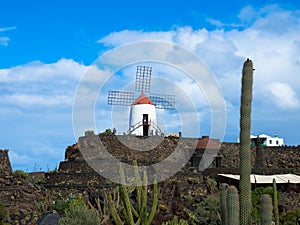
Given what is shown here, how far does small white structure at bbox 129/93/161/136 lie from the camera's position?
37.8 m

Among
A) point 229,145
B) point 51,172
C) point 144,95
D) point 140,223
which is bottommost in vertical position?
point 140,223

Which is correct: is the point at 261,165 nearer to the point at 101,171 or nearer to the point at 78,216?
the point at 101,171

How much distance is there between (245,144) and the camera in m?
10.6

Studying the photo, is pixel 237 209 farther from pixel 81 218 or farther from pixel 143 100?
pixel 143 100

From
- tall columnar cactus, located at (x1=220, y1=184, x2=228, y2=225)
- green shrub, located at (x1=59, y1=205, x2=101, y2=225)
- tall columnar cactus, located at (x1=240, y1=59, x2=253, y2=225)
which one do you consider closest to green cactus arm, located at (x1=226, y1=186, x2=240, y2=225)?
tall columnar cactus, located at (x1=240, y1=59, x2=253, y2=225)

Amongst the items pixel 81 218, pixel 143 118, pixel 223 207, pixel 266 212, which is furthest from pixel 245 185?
pixel 143 118

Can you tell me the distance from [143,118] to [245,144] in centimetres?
2752

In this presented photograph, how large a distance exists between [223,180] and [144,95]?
37.4ft

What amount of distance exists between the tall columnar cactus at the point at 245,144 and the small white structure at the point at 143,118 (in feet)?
87.8

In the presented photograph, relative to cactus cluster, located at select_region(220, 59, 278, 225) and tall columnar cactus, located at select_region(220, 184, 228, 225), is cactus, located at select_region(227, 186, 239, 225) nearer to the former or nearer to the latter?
cactus cluster, located at select_region(220, 59, 278, 225)

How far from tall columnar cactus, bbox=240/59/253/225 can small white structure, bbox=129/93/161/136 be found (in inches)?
1054

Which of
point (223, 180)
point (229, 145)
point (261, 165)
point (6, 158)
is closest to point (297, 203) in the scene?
point (223, 180)

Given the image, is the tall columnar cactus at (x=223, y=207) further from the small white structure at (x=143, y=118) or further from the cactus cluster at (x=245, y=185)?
the small white structure at (x=143, y=118)

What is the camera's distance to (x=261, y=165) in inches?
1460
